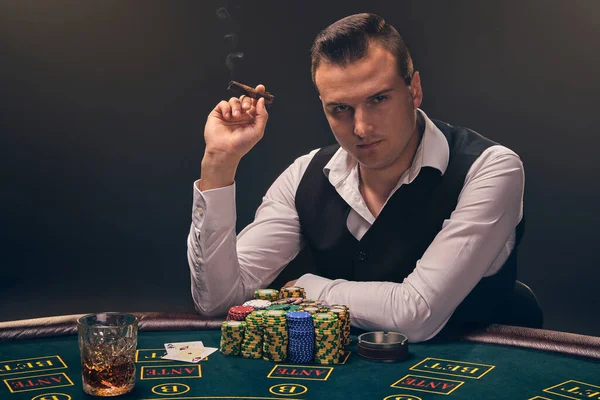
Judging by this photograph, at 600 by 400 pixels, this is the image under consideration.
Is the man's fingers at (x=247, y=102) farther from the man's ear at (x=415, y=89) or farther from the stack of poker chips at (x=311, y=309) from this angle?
the stack of poker chips at (x=311, y=309)

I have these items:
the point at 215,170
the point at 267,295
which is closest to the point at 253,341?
the point at 267,295

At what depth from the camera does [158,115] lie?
4.05 meters

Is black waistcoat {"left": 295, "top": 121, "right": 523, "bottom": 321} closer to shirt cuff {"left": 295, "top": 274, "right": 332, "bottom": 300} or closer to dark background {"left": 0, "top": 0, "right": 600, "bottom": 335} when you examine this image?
shirt cuff {"left": 295, "top": 274, "right": 332, "bottom": 300}

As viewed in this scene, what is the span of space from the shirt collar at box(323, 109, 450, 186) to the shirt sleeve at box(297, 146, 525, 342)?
0.48 feet

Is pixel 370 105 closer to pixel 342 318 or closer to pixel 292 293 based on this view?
pixel 292 293

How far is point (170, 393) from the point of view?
174 centimetres

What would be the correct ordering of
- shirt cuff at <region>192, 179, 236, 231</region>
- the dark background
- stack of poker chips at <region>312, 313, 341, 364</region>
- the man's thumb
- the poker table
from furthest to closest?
the dark background → the man's thumb → shirt cuff at <region>192, 179, 236, 231</region> → stack of poker chips at <region>312, 313, 341, 364</region> → the poker table

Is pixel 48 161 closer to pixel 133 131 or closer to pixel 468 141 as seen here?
pixel 133 131

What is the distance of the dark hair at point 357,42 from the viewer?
2.71m

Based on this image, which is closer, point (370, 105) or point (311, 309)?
point (311, 309)

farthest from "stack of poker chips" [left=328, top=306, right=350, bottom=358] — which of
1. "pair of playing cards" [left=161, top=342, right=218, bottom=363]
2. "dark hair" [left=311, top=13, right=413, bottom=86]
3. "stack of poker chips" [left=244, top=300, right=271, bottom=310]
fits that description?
"dark hair" [left=311, top=13, right=413, bottom=86]

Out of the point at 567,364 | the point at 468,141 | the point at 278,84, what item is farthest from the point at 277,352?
the point at 278,84

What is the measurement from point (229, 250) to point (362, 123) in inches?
26.2

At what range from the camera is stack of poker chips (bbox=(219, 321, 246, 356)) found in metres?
2.05
